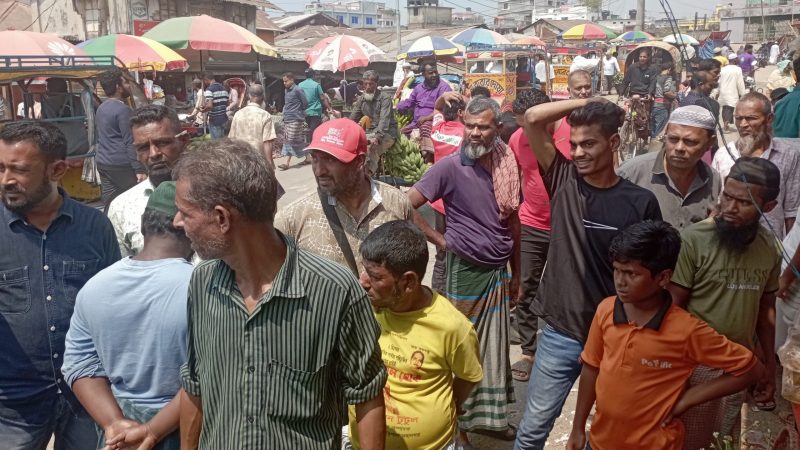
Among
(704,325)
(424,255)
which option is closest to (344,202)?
(424,255)

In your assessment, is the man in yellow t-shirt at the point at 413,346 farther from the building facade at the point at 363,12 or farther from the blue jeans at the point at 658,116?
the building facade at the point at 363,12

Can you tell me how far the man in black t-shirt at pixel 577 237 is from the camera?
2.96 metres

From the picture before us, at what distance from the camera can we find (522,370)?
4891 mm

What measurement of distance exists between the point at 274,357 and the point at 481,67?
745 inches

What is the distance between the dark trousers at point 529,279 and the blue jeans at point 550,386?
71.6 inches

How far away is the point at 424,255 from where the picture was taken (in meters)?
2.76

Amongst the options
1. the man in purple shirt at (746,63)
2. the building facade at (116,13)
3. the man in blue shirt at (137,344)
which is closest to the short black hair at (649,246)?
the man in blue shirt at (137,344)

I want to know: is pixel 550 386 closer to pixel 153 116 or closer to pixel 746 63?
pixel 153 116

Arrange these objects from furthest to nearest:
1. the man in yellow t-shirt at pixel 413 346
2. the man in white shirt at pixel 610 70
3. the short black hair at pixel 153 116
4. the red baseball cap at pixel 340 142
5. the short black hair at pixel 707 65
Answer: the man in white shirt at pixel 610 70 → the short black hair at pixel 707 65 → the short black hair at pixel 153 116 → the red baseball cap at pixel 340 142 → the man in yellow t-shirt at pixel 413 346

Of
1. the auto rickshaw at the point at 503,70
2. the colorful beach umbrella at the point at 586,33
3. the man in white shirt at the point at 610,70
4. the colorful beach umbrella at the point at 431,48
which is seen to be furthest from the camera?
the colorful beach umbrella at the point at 586,33

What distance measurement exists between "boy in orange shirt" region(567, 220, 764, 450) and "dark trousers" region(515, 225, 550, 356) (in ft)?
7.36

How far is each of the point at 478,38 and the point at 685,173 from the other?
70.1 ft

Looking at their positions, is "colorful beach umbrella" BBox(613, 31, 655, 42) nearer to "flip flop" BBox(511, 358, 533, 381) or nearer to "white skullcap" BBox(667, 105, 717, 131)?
"flip flop" BBox(511, 358, 533, 381)

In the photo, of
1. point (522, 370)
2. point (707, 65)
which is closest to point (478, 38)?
point (707, 65)
